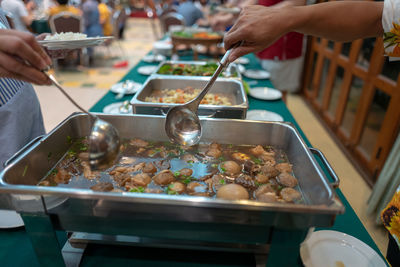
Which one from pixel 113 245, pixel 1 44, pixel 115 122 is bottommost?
pixel 113 245

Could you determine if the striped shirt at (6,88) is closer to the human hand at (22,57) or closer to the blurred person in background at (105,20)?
the human hand at (22,57)

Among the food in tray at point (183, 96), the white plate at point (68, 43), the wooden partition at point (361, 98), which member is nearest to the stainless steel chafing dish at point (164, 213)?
the white plate at point (68, 43)

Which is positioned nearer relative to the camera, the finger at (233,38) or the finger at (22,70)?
the finger at (22,70)

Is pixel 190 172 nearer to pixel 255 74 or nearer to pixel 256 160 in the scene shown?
pixel 256 160

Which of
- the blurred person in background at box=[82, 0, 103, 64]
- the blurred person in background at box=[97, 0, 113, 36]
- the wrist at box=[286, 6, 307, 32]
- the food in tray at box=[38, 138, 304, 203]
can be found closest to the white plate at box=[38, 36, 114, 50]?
the food in tray at box=[38, 138, 304, 203]

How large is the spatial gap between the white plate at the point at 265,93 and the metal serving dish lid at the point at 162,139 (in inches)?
38.4

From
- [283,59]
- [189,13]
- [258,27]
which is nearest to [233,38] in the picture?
[258,27]

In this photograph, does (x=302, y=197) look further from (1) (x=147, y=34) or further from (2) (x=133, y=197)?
(1) (x=147, y=34)

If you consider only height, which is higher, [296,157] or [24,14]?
[24,14]

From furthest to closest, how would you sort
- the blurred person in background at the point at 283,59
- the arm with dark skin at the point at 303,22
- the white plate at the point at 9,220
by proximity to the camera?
the blurred person in background at the point at 283,59 → the arm with dark skin at the point at 303,22 → the white plate at the point at 9,220

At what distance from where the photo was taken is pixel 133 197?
659mm

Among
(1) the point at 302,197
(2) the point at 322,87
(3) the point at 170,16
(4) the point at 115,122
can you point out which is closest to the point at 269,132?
(1) the point at 302,197

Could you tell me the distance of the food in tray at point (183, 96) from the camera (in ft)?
5.91

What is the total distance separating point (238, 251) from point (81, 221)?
0.48 meters
